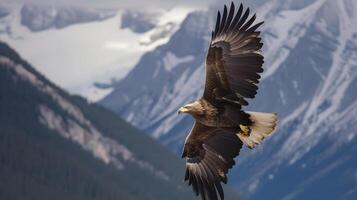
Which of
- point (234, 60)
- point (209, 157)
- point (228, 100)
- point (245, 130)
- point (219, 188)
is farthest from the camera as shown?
point (209, 157)

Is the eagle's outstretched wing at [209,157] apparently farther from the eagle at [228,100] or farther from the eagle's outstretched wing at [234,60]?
the eagle's outstretched wing at [234,60]

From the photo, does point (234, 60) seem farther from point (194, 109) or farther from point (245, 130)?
point (245, 130)

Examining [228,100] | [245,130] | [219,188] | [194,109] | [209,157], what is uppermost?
[228,100]

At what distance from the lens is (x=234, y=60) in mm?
39750

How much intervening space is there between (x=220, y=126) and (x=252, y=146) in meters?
1.38

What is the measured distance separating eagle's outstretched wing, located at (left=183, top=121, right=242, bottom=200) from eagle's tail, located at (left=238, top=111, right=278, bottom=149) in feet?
2.22

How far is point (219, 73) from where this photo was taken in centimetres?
4022

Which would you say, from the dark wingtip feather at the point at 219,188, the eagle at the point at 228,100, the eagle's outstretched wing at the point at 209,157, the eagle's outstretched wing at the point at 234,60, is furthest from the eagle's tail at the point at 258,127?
the dark wingtip feather at the point at 219,188

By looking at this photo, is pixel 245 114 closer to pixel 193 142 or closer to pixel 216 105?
pixel 216 105

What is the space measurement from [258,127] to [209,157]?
Result: 3028 millimetres

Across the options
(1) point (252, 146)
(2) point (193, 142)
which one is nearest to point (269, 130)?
(1) point (252, 146)

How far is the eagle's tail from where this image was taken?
38.8 metres

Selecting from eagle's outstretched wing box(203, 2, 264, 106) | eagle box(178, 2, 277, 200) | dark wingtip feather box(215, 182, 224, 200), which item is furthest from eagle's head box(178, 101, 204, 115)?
dark wingtip feather box(215, 182, 224, 200)

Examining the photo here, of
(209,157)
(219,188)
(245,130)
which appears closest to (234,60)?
(245,130)
